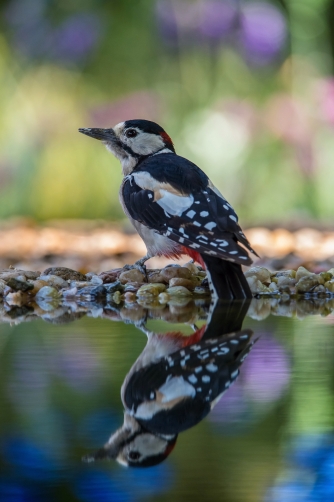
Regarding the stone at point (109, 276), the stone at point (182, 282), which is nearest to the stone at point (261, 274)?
the stone at point (182, 282)

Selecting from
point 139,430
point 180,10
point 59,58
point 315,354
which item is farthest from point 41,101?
point 139,430

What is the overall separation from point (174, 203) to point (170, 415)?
178cm

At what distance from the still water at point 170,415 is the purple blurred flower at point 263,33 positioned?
15.9ft

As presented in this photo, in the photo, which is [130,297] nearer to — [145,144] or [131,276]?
[131,276]

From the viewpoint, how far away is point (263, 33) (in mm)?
6703

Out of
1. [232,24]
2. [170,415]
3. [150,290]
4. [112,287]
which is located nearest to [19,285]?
[112,287]

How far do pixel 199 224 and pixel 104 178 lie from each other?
12.7 ft

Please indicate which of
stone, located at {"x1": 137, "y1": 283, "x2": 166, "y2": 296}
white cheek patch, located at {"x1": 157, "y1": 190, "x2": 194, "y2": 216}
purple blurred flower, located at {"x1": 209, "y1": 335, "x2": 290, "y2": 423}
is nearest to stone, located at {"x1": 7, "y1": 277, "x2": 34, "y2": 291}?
stone, located at {"x1": 137, "y1": 283, "x2": 166, "y2": 296}

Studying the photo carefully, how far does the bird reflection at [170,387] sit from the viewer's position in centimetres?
105

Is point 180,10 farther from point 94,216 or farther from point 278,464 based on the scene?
point 278,464

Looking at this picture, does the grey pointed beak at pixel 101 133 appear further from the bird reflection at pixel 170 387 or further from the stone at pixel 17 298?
the bird reflection at pixel 170 387

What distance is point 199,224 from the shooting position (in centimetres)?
278

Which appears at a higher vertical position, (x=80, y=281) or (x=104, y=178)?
(x=104, y=178)

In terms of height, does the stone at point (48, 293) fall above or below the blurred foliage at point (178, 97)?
below
